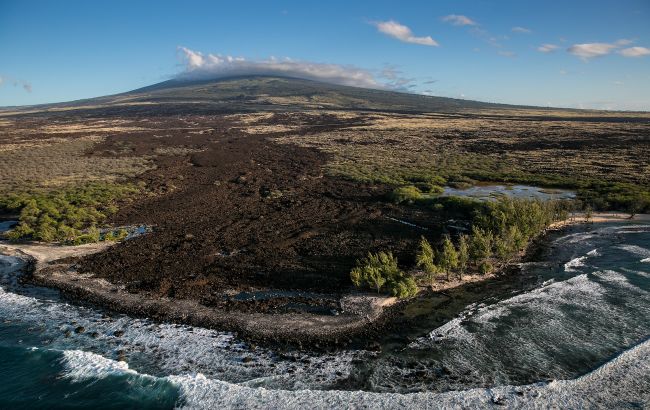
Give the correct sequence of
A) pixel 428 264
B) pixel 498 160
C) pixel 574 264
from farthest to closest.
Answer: pixel 498 160, pixel 574 264, pixel 428 264

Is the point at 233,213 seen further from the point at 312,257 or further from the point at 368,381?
the point at 368,381

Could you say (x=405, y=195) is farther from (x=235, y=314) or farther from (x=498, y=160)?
(x=498, y=160)

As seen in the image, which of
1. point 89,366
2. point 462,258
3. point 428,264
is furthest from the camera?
point 462,258

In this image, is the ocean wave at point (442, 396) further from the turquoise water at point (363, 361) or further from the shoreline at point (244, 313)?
the shoreline at point (244, 313)

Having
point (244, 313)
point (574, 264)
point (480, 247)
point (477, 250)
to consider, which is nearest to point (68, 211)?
point (244, 313)

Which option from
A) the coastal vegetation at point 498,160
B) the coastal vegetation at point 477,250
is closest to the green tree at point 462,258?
the coastal vegetation at point 477,250

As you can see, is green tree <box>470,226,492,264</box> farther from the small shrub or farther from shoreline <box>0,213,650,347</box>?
the small shrub

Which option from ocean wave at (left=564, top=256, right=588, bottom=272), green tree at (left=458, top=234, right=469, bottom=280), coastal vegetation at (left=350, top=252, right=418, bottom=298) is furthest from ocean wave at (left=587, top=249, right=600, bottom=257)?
coastal vegetation at (left=350, top=252, right=418, bottom=298)
